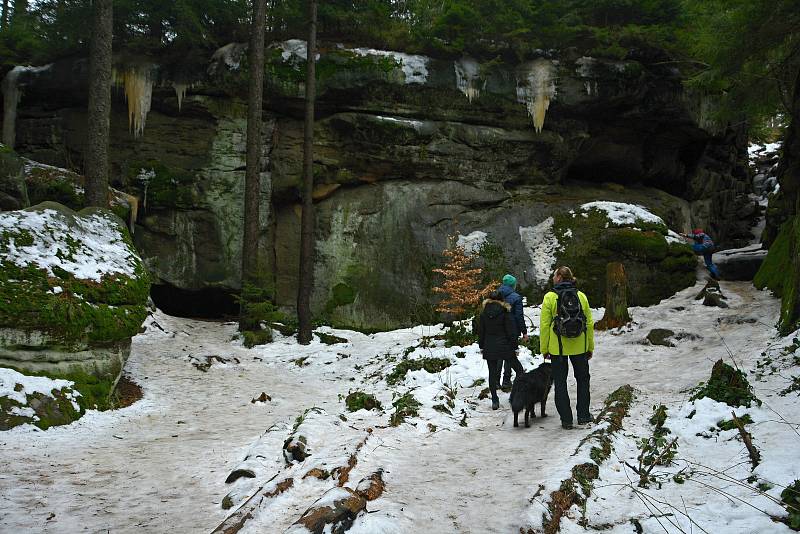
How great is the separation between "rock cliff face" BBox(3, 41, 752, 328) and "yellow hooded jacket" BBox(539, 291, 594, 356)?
942cm

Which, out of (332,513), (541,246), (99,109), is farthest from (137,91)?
(332,513)

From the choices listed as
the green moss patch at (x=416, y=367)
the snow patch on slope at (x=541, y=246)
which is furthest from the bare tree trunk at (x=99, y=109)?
the snow patch on slope at (x=541, y=246)

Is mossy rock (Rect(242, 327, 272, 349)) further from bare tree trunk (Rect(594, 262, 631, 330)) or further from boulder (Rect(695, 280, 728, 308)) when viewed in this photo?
boulder (Rect(695, 280, 728, 308))

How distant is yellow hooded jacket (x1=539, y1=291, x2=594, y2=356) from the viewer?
6258mm

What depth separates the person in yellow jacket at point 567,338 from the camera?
6.18m

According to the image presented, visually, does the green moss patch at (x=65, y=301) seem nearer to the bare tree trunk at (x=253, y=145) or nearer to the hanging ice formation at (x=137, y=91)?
the bare tree trunk at (x=253, y=145)

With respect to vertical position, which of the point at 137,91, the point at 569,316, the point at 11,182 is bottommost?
the point at 569,316

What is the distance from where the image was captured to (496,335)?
784cm

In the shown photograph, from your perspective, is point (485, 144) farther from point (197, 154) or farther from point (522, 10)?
point (197, 154)

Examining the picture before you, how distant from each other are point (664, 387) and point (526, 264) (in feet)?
29.6

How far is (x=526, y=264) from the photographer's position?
16.3 meters

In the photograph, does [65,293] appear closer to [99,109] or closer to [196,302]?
[99,109]

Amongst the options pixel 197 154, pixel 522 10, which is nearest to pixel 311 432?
pixel 197 154

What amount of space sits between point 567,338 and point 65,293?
23.0 feet
